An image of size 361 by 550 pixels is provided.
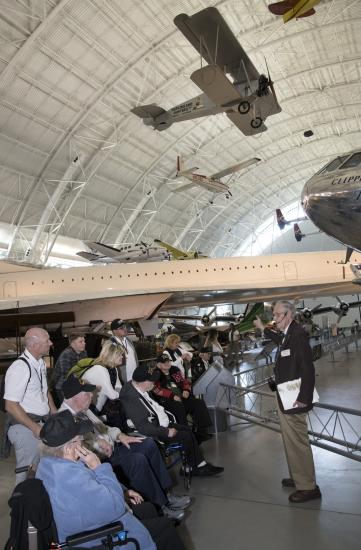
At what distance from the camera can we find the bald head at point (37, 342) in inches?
152

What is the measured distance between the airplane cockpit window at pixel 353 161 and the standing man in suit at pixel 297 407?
5.53ft

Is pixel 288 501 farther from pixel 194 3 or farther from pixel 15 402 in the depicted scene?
pixel 194 3

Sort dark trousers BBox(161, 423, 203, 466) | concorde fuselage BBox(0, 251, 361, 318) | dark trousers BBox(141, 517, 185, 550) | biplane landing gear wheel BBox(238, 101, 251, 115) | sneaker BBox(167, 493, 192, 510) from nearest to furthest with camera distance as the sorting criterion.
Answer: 1. dark trousers BBox(141, 517, 185, 550)
2. sneaker BBox(167, 493, 192, 510)
3. dark trousers BBox(161, 423, 203, 466)
4. concorde fuselage BBox(0, 251, 361, 318)
5. biplane landing gear wheel BBox(238, 101, 251, 115)

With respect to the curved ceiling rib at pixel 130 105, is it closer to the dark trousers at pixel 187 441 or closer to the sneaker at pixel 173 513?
the dark trousers at pixel 187 441

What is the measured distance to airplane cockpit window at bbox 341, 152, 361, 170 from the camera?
15.3ft

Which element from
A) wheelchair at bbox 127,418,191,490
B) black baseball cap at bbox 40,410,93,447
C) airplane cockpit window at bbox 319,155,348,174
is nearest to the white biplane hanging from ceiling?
airplane cockpit window at bbox 319,155,348,174

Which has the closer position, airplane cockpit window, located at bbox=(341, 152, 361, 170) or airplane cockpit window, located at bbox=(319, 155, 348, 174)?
airplane cockpit window, located at bbox=(341, 152, 361, 170)

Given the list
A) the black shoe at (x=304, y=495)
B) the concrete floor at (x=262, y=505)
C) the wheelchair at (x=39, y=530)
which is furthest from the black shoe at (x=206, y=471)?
the wheelchair at (x=39, y=530)

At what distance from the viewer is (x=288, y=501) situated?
12.9 feet

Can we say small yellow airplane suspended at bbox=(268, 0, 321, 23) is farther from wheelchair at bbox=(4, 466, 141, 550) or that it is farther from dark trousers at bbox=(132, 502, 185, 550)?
wheelchair at bbox=(4, 466, 141, 550)

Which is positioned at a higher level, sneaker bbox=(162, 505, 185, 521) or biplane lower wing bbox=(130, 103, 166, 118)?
biplane lower wing bbox=(130, 103, 166, 118)

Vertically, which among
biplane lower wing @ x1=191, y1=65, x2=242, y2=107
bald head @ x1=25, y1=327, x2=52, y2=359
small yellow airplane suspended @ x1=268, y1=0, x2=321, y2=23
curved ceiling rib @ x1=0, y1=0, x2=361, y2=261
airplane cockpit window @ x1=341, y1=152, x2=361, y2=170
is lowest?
bald head @ x1=25, y1=327, x2=52, y2=359

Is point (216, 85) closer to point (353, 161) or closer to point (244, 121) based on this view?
point (244, 121)

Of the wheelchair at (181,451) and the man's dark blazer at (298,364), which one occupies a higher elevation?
the man's dark blazer at (298,364)
